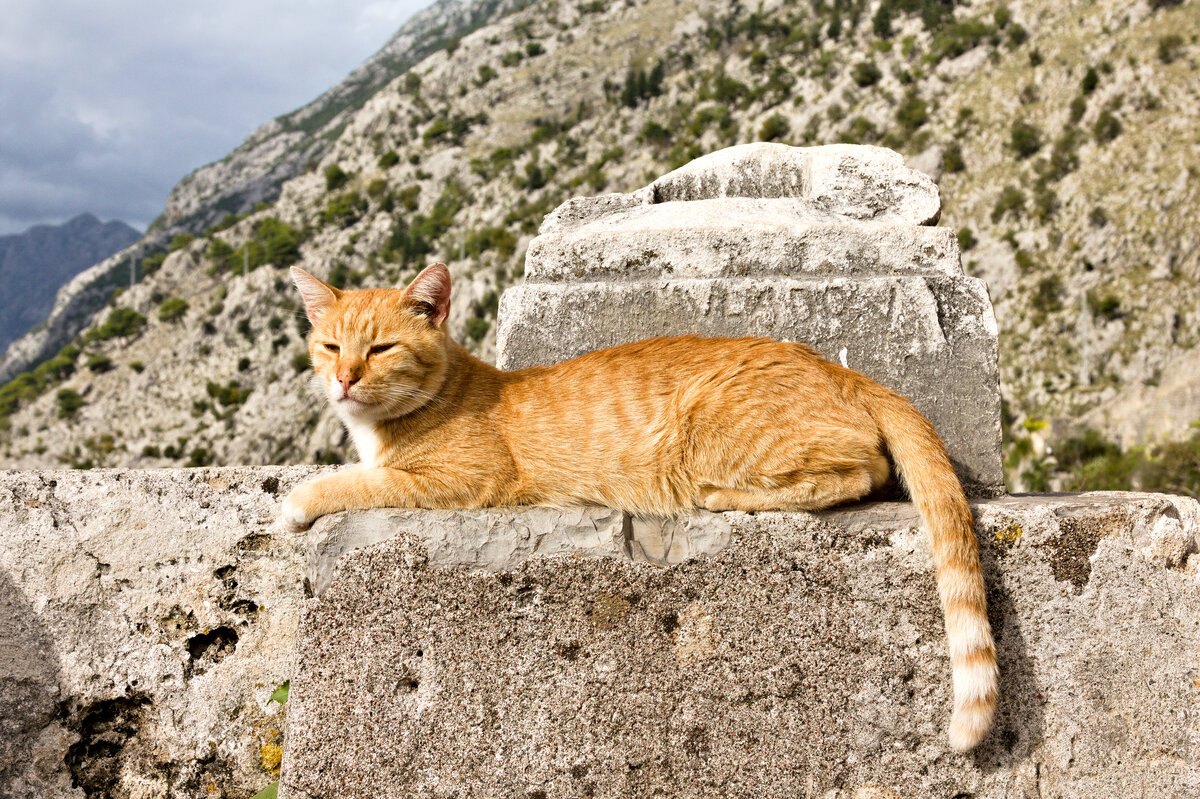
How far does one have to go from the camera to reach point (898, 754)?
6.95 feet

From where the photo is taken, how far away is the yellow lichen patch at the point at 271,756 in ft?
8.77

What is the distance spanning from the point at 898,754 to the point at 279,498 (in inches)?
95.2

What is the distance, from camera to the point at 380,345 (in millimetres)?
2531

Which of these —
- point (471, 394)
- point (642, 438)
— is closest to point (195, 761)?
point (471, 394)

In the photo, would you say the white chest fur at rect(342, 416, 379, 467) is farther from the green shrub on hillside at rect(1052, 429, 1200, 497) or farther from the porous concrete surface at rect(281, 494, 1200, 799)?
the green shrub on hillside at rect(1052, 429, 1200, 497)

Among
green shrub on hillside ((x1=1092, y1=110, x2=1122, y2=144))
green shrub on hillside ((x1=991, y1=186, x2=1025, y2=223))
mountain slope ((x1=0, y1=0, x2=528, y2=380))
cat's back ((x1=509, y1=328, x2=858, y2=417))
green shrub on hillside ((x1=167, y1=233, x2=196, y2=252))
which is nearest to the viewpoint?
cat's back ((x1=509, y1=328, x2=858, y2=417))

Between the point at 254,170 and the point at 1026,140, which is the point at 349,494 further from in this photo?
the point at 254,170

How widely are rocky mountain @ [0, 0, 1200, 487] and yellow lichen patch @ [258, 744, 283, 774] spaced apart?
319 inches

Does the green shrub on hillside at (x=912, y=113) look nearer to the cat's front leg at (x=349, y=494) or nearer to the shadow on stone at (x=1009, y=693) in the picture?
the shadow on stone at (x=1009, y=693)

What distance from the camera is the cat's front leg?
2.22 meters

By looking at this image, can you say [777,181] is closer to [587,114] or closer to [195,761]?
[195,761]

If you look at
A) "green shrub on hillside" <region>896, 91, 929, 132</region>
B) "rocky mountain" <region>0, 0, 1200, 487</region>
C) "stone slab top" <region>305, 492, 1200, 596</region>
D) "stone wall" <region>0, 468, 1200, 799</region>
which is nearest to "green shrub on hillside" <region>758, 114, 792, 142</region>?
"rocky mountain" <region>0, 0, 1200, 487</region>

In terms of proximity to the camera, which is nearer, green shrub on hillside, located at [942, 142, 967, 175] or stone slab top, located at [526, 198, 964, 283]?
stone slab top, located at [526, 198, 964, 283]

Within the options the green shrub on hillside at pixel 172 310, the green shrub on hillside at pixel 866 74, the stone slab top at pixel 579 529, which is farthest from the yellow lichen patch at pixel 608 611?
the green shrub on hillside at pixel 172 310
